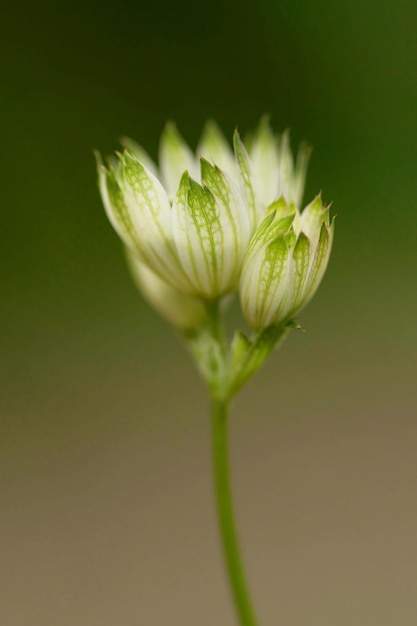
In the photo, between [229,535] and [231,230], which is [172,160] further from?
[229,535]

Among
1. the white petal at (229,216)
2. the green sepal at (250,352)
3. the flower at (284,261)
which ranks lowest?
the green sepal at (250,352)

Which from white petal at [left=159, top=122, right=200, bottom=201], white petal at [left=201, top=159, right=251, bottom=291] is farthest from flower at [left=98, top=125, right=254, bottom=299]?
white petal at [left=159, top=122, right=200, bottom=201]

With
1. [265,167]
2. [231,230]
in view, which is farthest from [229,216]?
[265,167]

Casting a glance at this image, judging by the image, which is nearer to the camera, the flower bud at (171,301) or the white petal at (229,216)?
the white petal at (229,216)

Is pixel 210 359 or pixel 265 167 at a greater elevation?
pixel 265 167

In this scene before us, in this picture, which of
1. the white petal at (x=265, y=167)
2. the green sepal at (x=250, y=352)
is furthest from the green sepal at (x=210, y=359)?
the white petal at (x=265, y=167)

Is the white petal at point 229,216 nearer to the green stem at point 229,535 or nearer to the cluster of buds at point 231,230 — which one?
the cluster of buds at point 231,230
